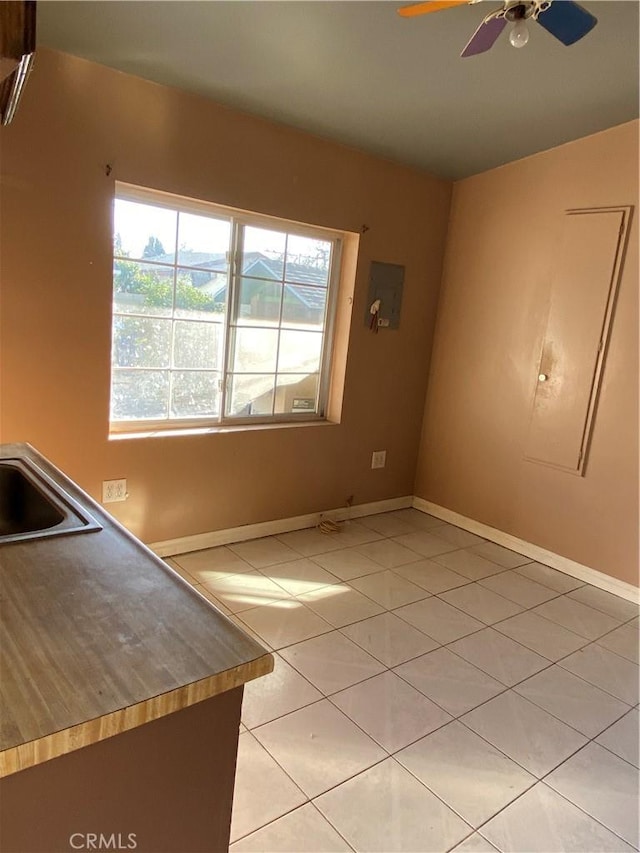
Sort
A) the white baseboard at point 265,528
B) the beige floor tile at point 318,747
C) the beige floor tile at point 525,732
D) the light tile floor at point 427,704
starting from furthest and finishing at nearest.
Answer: the white baseboard at point 265,528 → the beige floor tile at point 525,732 → the beige floor tile at point 318,747 → the light tile floor at point 427,704

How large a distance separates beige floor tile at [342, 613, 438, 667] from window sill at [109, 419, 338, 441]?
128 cm

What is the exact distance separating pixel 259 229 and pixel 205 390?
962 mm

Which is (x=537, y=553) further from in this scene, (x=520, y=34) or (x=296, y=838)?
(x=520, y=34)

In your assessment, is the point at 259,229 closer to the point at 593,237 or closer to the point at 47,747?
the point at 593,237

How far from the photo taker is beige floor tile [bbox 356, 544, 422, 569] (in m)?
3.29

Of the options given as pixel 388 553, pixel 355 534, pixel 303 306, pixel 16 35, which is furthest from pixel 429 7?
pixel 355 534

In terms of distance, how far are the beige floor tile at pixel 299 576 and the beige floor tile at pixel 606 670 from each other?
118 centimetres

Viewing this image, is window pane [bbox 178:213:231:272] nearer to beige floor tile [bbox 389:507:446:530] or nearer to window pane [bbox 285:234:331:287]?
window pane [bbox 285:234:331:287]

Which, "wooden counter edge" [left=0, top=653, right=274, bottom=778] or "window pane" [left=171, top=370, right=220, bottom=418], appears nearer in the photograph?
"wooden counter edge" [left=0, top=653, right=274, bottom=778]

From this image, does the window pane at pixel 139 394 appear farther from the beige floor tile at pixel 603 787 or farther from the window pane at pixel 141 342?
the beige floor tile at pixel 603 787

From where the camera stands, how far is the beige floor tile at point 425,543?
3500 millimetres

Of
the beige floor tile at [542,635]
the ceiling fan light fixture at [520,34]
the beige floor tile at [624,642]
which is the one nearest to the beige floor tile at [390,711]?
the beige floor tile at [542,635]

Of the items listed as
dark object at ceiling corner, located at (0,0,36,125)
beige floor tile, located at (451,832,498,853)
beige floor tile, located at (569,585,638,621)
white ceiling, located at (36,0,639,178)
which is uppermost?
white ceiling, located at (36,0,639,178)

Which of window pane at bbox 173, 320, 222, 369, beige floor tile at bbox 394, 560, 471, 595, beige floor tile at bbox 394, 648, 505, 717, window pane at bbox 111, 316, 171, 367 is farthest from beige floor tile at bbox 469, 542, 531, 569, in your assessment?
window pane at bbox 111, 316, 171, 367
